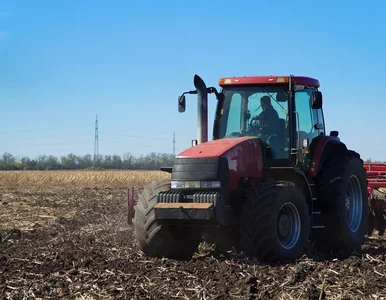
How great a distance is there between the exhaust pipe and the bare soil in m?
1.73

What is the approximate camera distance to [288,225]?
334 inches

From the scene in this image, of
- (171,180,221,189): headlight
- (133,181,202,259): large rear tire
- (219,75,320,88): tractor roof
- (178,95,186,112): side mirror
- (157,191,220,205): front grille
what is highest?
(219,75,320,88): tractor roof

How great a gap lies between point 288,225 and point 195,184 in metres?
1.39

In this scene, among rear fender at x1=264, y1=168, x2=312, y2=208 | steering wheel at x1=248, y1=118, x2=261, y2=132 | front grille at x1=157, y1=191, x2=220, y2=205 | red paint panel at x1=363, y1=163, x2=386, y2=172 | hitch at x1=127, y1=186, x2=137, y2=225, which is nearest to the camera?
front grille at x1=157, y1=191, x2=220, y2=205

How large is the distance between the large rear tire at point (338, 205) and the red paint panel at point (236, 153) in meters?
1.23

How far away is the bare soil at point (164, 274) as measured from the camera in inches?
252

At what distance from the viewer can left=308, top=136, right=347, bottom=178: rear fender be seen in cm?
952

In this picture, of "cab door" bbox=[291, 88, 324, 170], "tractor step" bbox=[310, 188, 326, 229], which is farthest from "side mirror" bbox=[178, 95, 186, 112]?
"tractor step" bbox=[310, 188, 326, 229]

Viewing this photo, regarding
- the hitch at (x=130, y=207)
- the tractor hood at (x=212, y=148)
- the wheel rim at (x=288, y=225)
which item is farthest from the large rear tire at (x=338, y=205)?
the hitch at (x=130, y=207)

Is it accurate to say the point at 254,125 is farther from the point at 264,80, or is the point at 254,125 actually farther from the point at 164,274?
the point at 164,274

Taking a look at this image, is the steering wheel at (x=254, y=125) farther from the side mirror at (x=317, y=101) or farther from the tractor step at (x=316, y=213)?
the tractor step at (x=316, y=213)

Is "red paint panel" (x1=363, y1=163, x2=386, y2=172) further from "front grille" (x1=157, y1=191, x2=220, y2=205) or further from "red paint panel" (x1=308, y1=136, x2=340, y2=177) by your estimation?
"front grille" (x1=157, y1=191, x2=220, y2=205)

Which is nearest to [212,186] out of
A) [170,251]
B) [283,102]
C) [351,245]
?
[170,251]

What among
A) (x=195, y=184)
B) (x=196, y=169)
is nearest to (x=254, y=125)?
(x=196, y=169)
